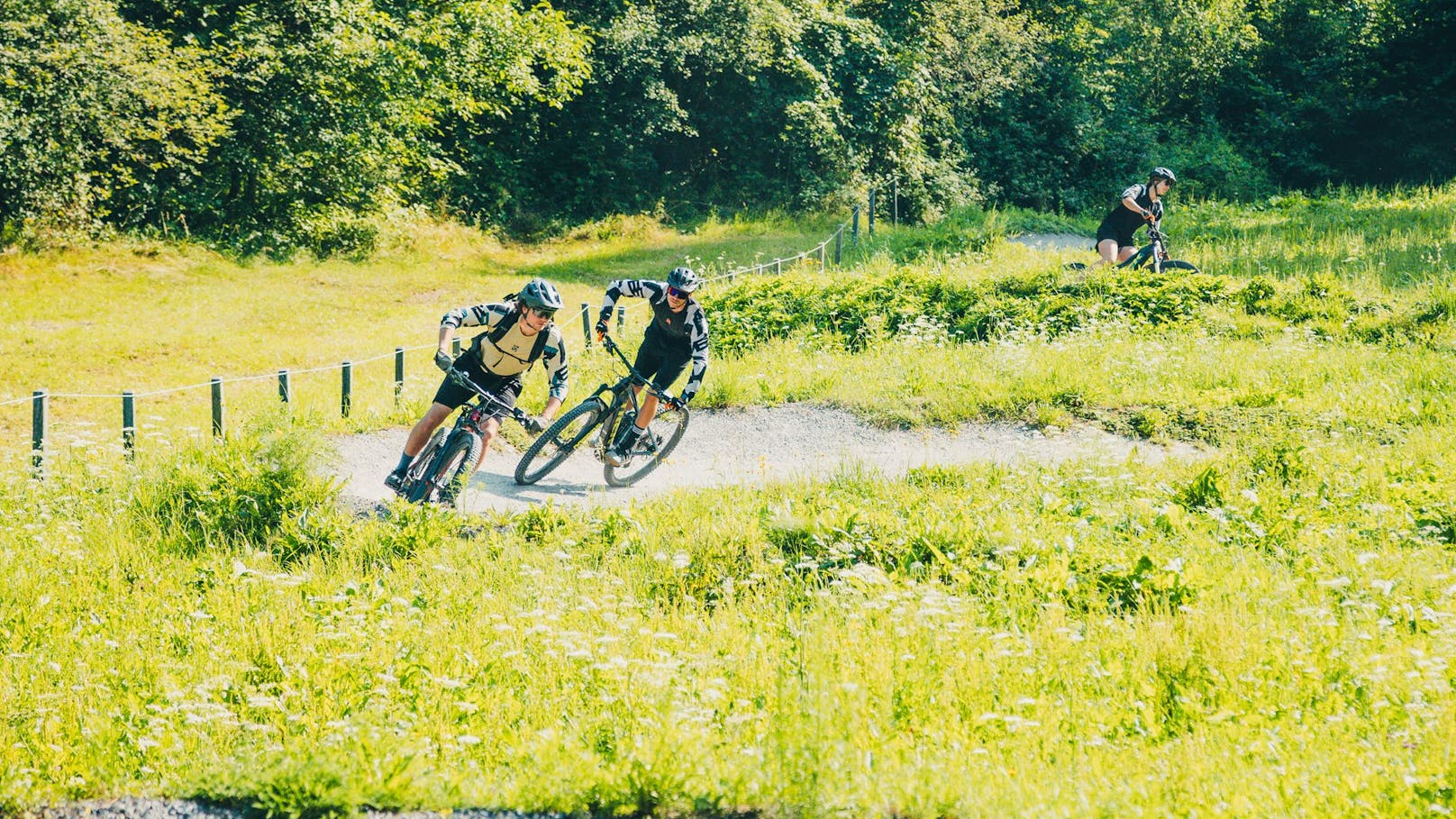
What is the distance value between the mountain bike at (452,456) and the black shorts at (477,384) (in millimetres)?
181

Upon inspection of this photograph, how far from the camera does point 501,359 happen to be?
31.4 feet

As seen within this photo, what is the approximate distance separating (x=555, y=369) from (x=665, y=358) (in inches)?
57.0

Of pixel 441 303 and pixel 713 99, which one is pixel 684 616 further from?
pixel 713 99

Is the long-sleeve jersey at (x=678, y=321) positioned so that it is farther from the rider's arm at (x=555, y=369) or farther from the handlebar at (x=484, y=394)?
the handlebar at (x=484, y=394)

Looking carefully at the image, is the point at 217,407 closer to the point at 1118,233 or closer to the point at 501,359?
the point at 501,359

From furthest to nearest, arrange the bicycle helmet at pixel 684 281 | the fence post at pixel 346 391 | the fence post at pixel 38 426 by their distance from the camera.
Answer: the fence post at pixel 346 391 < the bicycle helmet at pixel 684 281 < the fence post at pixel 38 426

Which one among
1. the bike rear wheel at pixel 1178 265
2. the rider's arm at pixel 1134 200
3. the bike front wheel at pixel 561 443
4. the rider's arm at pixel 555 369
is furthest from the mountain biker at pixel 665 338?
the bike rear wheel at pixel 1178 265

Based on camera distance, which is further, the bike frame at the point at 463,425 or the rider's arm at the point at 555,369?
the rider's arm at the point at 555,369

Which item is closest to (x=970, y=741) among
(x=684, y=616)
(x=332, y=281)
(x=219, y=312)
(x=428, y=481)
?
(x=684, y=616)

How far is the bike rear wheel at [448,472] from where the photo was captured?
916 centimetres

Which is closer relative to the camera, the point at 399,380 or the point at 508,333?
the point at 508,333

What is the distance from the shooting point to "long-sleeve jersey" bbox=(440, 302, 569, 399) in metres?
9.31

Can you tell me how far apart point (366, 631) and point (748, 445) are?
5979 millimetres

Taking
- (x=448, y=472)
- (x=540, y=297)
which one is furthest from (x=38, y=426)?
(x=540, y=297)
